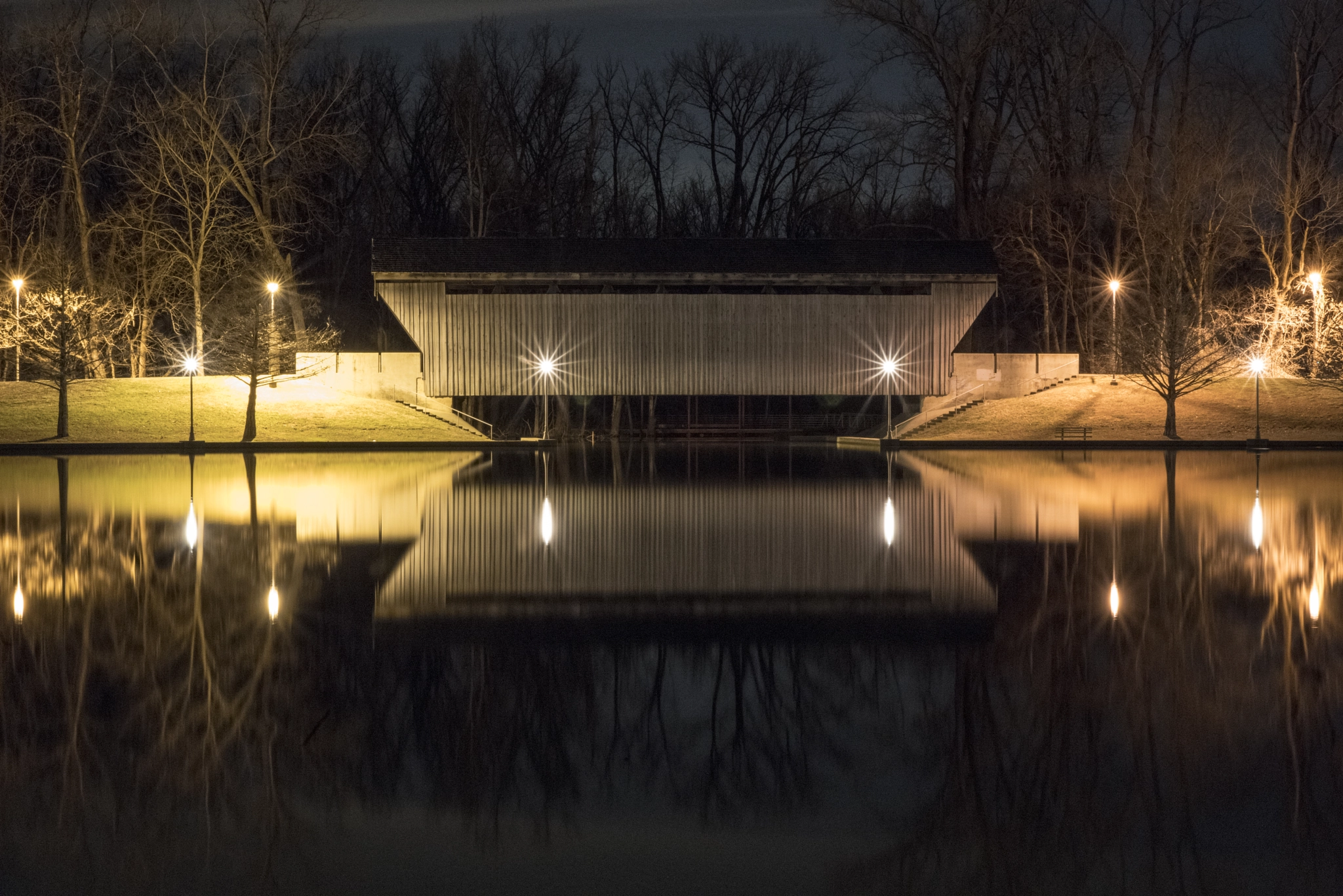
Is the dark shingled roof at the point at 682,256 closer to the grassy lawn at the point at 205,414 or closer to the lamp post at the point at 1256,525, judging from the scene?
the grassy lawn at the point at 205,414

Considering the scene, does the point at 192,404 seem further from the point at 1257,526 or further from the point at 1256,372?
the point at 1256,372

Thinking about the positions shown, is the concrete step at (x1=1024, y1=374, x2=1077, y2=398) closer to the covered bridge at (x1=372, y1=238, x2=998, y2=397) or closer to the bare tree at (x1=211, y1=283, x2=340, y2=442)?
the covered bridge at (x1=372, y1=238, x2=998, y2=397)

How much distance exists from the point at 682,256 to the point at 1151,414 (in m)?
17.0

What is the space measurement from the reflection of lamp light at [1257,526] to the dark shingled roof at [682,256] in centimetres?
2886

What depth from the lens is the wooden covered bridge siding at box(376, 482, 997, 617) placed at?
35.8 feet

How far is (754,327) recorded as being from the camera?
48594 mm

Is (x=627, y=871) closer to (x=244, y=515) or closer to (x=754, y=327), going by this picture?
(x=244, y=515)

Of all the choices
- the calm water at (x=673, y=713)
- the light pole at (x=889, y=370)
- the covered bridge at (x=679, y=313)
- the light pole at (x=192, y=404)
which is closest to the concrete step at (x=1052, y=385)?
the covered bridge at (x=679, y=313)

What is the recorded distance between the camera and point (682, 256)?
48500 mm

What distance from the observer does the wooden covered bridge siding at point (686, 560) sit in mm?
10914

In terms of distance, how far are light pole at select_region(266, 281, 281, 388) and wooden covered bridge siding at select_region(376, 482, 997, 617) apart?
25420 millimetres

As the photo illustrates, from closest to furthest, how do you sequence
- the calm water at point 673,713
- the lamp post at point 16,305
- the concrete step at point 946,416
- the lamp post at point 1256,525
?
1. the calm water at point 673,713
2. the lamp post at point 1256,525
3. the lamp post at point 16,305
4. the concrete step at point 946,416

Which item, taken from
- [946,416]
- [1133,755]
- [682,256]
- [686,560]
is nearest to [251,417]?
[682,256]

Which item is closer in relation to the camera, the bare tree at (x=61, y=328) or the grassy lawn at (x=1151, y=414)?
the bare tree at (x=61, y=328)
